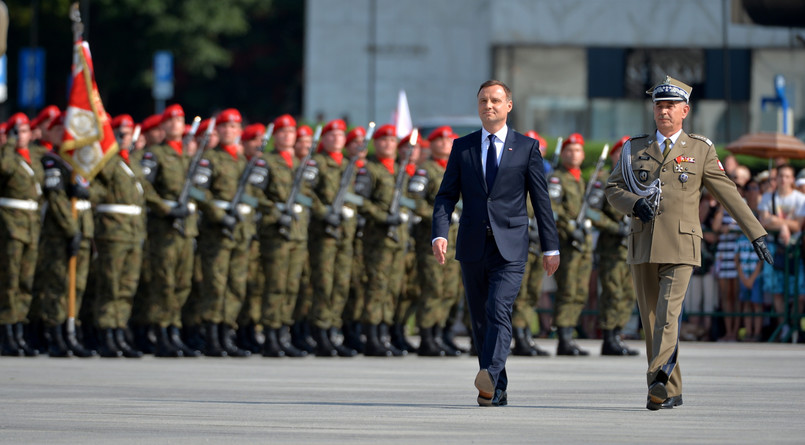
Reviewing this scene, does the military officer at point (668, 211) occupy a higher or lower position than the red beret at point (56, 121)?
lower

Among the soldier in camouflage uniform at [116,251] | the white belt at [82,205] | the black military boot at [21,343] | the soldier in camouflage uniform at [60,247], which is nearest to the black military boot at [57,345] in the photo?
the soldier in camouflage uniform at [60,247]

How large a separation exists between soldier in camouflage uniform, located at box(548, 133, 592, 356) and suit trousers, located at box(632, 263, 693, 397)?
6.07 meters

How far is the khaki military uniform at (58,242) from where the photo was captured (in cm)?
1577

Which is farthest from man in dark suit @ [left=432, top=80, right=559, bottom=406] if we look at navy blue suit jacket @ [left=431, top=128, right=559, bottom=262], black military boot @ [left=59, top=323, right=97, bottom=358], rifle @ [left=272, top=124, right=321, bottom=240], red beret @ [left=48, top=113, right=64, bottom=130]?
red beret @ [left=48, top=113, right=64, bottom=130]

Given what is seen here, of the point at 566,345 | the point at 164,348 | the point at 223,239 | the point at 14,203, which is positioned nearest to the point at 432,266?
the point at 566,345

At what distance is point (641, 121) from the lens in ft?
133

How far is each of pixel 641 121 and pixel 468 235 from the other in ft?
98.5

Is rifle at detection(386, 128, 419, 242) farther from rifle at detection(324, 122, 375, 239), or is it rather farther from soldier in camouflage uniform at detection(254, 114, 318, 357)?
soldier in camouflage uniform at detection(254, 114, 318, 357)

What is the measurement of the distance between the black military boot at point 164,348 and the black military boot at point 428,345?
2227 mm

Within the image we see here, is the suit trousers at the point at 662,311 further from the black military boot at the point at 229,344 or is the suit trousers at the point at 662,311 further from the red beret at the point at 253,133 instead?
the red beret at the point at 253,133

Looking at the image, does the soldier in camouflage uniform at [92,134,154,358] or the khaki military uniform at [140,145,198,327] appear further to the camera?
the khaki military uniform at [140,145,198,327]

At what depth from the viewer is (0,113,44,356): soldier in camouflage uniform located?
15.8 meters

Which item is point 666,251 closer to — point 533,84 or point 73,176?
point 73,176

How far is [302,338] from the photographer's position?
56.2 feet
